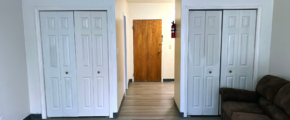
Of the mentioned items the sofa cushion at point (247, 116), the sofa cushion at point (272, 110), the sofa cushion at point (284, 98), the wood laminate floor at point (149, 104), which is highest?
the sofa cushion at point (284, 98)

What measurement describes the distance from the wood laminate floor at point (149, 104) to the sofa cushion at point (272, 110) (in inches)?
31.1

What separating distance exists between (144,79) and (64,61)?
9.99 feet

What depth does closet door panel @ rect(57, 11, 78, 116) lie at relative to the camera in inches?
109

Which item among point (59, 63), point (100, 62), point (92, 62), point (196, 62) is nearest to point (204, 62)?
point (196, 62)

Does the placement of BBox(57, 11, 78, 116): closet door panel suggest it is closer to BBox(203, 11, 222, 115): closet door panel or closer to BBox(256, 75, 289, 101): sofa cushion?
BBox(203, 11, 222, 115): closet door panel

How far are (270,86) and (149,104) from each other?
2103mm

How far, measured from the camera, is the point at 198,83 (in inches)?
116

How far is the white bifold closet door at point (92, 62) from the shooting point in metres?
2.77

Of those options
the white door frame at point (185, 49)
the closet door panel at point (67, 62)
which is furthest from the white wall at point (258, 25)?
the closet door panel at point (67, 62)

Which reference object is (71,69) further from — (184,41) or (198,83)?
(198,83)

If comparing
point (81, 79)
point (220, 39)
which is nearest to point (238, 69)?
point (220, 39)

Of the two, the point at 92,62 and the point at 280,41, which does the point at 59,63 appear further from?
the point at 280,41

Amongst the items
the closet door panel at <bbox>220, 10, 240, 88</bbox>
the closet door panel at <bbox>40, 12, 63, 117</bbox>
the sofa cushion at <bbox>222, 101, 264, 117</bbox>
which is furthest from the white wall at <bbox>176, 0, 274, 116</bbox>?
the closet door panel at <bbox>40, 12, 63, 117</bbox>

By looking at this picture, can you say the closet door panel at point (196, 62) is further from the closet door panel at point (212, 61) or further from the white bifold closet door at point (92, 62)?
the white bifold closet door at point (92, 62)
